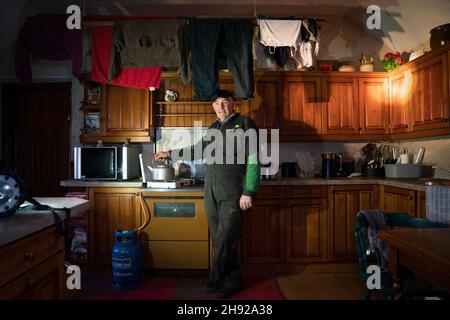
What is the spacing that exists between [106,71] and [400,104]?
306cm

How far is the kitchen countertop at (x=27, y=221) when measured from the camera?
41.6 inches

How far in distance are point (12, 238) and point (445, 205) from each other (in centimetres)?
244

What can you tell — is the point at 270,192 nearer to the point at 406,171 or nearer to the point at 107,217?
the point at 406,171

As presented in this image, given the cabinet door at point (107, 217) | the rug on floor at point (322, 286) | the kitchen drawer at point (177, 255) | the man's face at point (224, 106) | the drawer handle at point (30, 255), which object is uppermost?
the man's face at point (224, 106)

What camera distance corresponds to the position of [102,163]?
3133 mm

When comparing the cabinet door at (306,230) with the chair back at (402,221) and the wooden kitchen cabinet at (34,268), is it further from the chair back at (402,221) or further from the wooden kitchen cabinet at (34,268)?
the wooden kitchen cabinet at (34,268)

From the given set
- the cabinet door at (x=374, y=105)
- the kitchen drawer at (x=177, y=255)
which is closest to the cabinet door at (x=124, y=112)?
the kitchen drawer at (x=177, y=255)

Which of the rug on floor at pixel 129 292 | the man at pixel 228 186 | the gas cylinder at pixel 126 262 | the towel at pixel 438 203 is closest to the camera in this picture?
the towel at pixel 438 203

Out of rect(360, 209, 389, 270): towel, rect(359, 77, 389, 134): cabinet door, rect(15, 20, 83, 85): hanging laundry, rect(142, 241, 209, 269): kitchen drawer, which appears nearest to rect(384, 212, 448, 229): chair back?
rect(360, 209, 389, 270): towel

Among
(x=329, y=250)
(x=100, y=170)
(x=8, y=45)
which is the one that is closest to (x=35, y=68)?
(x=8, y=45)

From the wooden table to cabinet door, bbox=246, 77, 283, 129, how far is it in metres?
2.21

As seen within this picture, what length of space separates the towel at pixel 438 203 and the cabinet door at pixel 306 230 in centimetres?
102

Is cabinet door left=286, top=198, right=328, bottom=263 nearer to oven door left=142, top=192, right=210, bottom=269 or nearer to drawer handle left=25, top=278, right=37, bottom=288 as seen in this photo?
oven door left=142, top=192, right=210, bottom=269
